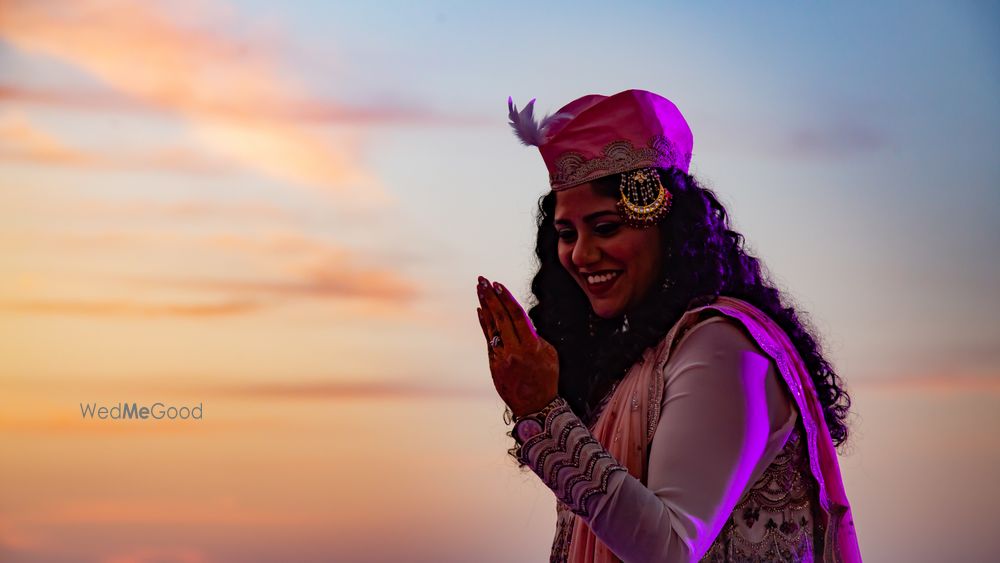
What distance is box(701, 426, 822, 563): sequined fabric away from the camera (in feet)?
5.73

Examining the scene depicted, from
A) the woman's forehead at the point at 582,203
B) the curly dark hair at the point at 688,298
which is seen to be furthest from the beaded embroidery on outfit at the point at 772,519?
the woman's forehead at the point at 582,203

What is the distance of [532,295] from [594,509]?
0.75 m

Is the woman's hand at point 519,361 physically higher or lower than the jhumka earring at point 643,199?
lower

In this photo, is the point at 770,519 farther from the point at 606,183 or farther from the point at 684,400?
the point at 606,183

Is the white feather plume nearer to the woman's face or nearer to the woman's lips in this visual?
the woman's face

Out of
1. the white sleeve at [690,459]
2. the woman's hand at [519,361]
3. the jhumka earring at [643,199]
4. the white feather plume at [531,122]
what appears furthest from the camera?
the white feather plume at [531,122]

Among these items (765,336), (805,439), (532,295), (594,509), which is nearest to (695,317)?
(765,336)

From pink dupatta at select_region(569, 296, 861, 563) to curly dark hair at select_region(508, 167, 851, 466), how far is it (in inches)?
2.1

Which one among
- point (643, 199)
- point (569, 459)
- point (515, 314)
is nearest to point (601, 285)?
point (643, 199)

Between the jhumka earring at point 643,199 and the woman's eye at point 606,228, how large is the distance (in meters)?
0.02

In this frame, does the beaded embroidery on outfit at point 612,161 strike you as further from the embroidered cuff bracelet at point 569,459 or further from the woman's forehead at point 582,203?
the embroidered cuff bracelet at point 569,459

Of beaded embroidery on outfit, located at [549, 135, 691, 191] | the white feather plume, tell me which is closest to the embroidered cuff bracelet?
beaded embroidery on outfit, located at [549, 135, 691, 191]

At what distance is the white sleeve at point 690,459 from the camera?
5.14 ft

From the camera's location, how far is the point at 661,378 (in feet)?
5.80
